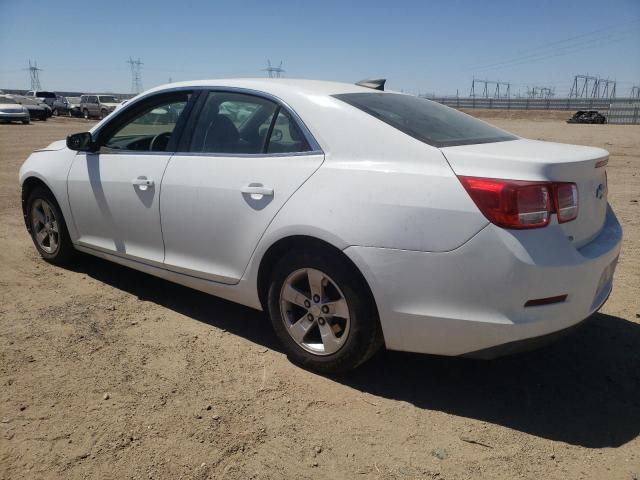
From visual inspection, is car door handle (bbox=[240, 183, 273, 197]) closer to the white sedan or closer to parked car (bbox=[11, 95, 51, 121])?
the white sedan

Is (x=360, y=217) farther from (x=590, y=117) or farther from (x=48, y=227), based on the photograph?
(x=590, y=117)

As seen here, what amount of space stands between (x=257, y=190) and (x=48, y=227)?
2703mm

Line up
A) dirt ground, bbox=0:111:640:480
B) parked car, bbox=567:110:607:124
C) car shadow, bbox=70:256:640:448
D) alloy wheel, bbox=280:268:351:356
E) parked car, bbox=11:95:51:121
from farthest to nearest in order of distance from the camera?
parked car, bbox=567:110:607:124 → parked car, bbox=11:95:51:121 → alloy wheel, bbox=280:268:351:356 → car shadow, bbox=70:256:640:448 → dirt ground, bbox=0:111:640:480

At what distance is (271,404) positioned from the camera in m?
2.82

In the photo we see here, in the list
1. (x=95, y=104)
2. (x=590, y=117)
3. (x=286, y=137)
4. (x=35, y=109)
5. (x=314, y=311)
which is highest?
(x=286, y=137)

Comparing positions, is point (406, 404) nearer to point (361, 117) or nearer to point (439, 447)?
point (439, 447)

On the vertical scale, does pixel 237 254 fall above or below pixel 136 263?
above

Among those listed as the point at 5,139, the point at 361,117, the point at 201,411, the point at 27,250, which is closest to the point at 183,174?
the point at 361,117

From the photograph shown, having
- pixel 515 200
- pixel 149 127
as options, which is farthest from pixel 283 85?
pixel 515 200

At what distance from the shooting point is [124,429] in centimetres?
258

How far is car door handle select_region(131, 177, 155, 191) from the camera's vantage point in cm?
367

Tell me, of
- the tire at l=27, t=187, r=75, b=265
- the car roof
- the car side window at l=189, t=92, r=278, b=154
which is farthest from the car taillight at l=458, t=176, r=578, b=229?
the tire at l=27, t=187, r=75, b=265

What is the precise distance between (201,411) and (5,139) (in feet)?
68.0

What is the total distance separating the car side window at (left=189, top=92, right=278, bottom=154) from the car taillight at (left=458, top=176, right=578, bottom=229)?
137 cm
